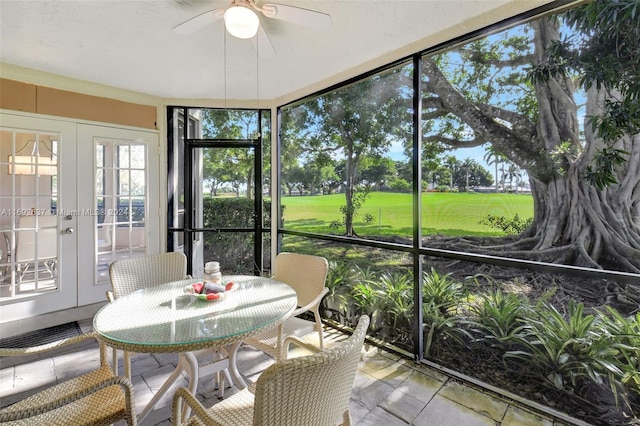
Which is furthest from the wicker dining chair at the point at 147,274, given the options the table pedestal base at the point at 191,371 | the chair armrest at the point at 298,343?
the chair armrest at the point at 298,343

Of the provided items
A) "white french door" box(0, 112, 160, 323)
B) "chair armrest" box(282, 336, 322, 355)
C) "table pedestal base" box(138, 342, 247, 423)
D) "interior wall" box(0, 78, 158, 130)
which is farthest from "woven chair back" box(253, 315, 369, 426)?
"interior wall" box(0, 78, 158, 130)

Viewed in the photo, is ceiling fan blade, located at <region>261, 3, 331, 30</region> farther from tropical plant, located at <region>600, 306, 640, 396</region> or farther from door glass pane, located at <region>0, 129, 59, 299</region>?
door glass pane, located at <region>0, 129, 59, 299</region>

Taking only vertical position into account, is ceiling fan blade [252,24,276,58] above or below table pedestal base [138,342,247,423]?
above

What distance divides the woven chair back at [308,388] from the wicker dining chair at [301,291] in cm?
83

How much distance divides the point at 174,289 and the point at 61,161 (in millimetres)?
2387

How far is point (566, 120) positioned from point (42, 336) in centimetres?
484

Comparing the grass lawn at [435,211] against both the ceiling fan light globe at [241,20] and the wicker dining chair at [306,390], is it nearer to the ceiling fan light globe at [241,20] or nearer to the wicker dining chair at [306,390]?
the wicker dining chair at [306,390]

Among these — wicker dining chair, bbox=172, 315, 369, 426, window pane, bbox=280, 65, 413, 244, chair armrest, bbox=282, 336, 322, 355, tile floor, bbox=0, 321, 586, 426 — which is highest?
window pane, bbox=280, 65, 413, 244

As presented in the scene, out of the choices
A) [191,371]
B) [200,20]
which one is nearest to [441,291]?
[191,371]

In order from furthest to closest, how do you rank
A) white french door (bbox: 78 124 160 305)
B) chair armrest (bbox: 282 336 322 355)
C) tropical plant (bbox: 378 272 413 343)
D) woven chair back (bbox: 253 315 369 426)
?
1. white french door (bbox: 78 124 160 305)
2. tropical plant (bbox: 378 272 413 343)
3. chair armrest (bbox: 282 336 322 355)
4. woven chair back (bbox: 253 315 369 426)

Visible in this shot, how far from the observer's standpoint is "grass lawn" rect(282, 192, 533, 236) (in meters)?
2.29

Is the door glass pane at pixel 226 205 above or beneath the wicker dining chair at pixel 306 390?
above

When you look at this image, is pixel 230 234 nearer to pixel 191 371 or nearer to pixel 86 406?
pixel 191 371

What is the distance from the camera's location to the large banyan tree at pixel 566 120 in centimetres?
178
